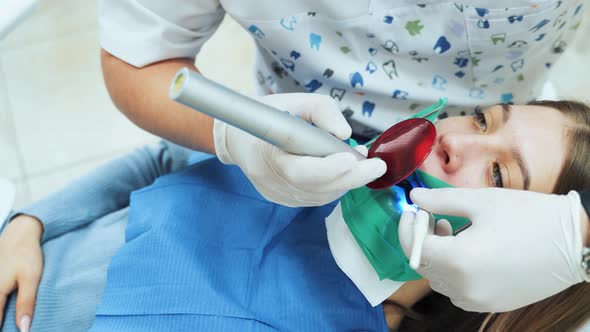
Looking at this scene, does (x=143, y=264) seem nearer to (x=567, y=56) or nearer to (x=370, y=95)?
(x=370, y=95)

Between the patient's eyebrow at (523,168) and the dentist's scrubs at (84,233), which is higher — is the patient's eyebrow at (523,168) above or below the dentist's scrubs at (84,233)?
above

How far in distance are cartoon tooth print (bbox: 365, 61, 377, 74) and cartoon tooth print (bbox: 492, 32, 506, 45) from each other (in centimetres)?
20

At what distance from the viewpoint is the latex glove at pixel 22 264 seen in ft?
3.00

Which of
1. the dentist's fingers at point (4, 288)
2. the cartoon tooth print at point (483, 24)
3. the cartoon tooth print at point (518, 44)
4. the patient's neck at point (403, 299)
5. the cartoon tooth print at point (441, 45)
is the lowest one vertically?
the dentist's fingers at point (4, 288)

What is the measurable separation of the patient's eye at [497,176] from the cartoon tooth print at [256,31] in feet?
1.44

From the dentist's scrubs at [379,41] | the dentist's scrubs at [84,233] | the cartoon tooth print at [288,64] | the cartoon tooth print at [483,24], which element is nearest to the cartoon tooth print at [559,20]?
the dentist's scrubs at [379,41]

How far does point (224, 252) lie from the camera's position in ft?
3.05

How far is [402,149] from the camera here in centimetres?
72

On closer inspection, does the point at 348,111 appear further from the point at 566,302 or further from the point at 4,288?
the point at 4,288

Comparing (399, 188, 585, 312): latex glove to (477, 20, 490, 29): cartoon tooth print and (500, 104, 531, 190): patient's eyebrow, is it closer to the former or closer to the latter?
(500, 104, 531, 190): patient's eyebrow

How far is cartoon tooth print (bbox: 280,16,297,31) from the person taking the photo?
0.84 meters

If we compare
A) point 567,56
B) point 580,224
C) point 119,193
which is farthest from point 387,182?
point 567,56

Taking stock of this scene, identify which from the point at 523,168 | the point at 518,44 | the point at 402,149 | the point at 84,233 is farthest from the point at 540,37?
the point at 84,233

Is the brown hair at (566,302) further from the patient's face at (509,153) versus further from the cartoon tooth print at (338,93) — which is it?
the cartoon tooth print at (338,93)
